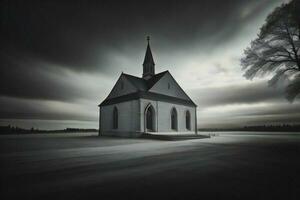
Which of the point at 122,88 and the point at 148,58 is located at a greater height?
the point at 148,58

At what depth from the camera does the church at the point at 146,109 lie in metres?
20.9

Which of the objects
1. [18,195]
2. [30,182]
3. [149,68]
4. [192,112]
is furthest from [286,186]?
[149,68]

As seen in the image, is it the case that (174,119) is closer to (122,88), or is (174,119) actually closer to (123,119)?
(123,119)

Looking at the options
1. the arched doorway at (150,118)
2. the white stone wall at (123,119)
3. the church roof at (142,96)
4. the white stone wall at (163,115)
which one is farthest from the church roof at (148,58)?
the arched doorway at (150,118)

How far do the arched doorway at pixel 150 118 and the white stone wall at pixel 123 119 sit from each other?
2.04 metres

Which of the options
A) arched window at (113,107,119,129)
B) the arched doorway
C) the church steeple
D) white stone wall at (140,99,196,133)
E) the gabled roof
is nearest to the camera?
white stone wall at (140,99,196,133)

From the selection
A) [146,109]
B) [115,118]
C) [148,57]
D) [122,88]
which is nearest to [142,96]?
[146,109]

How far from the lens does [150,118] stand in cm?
2228

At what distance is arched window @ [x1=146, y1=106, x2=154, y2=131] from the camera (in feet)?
72.3

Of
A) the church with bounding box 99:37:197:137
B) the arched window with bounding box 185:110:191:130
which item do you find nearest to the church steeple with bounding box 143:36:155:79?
the church with bounding box 99:37:197:137

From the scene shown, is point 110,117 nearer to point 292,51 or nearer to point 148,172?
point 148,172

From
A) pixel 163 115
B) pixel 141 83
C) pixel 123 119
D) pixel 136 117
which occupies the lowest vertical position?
pixel 123 119

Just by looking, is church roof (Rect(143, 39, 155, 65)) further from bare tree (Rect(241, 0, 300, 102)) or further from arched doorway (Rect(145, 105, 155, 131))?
bare tree (Rect(241, 0, 300, 102))

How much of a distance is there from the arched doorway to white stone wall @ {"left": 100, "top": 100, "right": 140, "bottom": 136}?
2035 millimetres
